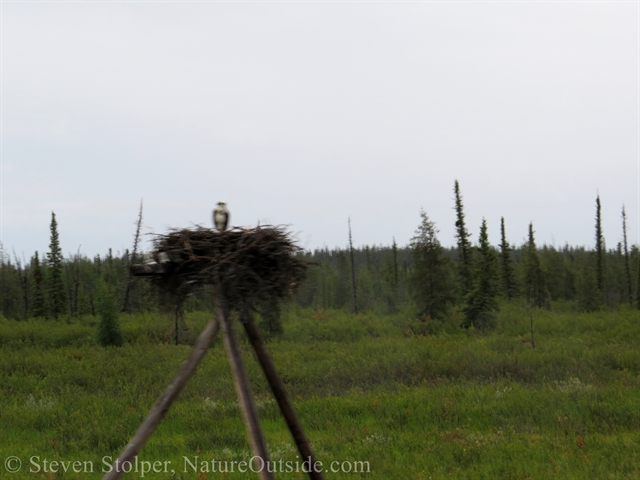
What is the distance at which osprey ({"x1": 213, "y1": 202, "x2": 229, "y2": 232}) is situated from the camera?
184 inches

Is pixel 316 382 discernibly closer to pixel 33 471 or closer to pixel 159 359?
pixel 159 359

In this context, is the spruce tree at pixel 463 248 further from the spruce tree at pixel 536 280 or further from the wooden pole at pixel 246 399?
the wooden pole at pixel 246 399

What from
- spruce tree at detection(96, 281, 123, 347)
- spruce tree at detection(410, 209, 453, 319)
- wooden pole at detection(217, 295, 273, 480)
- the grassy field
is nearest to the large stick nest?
wooden pole at detection(217, 295, 273, 480)

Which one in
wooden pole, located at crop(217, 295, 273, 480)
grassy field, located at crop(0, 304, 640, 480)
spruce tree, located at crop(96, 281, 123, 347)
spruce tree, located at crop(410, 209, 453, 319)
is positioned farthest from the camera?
spruce tree, located at crop(410, 209, 453, 319)

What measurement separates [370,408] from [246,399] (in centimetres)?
909

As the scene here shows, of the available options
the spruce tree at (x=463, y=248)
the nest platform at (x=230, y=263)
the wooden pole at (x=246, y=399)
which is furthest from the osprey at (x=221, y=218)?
the spruce tree at (x=463, y=248)

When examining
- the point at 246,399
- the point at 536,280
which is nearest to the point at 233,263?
the point at 246,399

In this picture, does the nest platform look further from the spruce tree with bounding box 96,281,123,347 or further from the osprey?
the spruce tree with bounding box 96,281,123,347

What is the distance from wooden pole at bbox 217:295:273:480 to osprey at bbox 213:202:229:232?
2.03 ft

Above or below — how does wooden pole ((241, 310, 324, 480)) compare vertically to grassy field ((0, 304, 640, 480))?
above

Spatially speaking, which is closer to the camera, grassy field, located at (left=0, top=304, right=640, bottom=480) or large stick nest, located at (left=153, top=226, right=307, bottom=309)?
large stick nest, located at (left=153, top=226, right=307, bottom=309)

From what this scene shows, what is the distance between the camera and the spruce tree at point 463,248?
3941 centimetres

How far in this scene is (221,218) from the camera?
4.68 metres

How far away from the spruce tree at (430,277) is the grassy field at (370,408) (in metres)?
6.79
